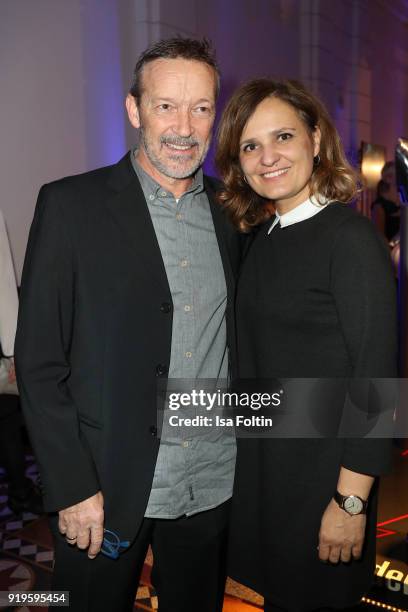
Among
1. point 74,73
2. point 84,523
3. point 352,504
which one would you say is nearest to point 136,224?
point 84,523

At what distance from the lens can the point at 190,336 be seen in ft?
5.01

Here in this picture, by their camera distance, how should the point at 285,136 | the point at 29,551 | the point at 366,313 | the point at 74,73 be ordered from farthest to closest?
the point at 74,73 < the point at 29,551 < the point at 285,136 < the point at 366,313

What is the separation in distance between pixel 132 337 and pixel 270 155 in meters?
0.61

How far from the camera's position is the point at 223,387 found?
162cm

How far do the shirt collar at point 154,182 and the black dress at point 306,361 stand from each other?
235 mm

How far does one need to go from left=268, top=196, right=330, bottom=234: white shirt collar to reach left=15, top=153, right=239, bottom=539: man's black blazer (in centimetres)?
37

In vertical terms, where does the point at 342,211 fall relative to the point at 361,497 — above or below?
above

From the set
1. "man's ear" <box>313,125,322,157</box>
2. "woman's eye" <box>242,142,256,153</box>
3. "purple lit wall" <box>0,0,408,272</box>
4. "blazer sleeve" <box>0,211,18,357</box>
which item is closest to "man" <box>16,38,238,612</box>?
"woman's eye" <box>242,142,256,153</box>

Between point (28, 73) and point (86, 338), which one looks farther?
point (28, 73)

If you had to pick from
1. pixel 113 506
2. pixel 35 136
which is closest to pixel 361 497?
pixel 113 506

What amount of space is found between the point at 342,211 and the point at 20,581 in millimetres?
2099

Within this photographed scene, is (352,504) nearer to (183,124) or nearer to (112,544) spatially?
(112,544)

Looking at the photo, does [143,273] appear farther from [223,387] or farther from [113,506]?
[113,506]
